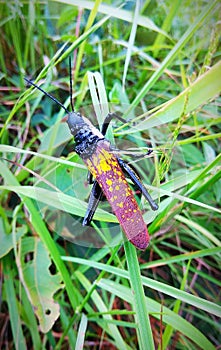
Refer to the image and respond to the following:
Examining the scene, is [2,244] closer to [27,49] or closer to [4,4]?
[27,49]

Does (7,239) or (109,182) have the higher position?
(7,239)

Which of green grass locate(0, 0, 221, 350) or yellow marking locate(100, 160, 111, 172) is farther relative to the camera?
green grass locate(0, 0, 221, 350)

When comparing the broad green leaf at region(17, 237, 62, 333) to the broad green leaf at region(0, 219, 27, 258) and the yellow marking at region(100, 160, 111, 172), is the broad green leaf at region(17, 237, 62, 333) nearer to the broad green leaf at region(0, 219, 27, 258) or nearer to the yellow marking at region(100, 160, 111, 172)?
the broad green leaf at region(0, 219, 27, 258)

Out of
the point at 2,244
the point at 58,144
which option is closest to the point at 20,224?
the point at 2,244

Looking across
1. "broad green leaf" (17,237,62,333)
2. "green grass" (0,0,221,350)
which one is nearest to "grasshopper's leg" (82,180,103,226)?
"green grass" (0,0,221,350)

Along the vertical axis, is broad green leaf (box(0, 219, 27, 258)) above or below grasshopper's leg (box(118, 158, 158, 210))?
above

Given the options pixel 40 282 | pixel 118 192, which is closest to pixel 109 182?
pixel 118 192

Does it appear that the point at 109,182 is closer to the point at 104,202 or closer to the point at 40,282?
the point at 104,202
